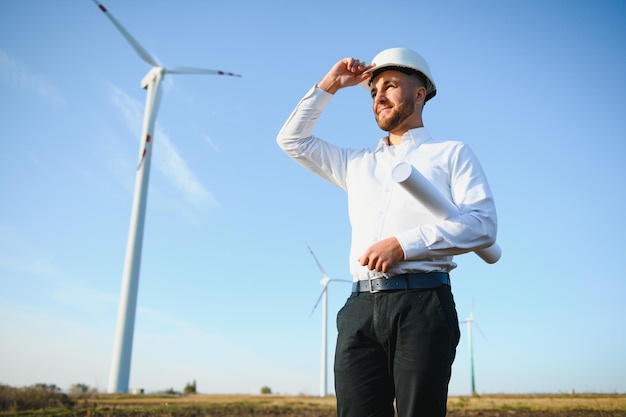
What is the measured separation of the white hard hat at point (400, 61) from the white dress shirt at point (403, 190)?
38cm

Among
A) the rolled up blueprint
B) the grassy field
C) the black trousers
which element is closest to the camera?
the rolled up blueprint

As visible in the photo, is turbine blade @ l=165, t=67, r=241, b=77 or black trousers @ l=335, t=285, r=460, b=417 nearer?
black trousers @ l=335, t=285, r=460, b=417

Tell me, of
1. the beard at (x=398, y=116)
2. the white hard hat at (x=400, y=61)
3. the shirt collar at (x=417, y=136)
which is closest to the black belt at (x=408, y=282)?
the shirt collar at (x=417, y=136)

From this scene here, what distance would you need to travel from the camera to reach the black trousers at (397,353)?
298cm

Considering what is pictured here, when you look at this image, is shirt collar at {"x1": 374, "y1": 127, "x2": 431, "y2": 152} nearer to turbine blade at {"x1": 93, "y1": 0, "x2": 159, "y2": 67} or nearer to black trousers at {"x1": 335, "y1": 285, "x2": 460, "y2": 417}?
black trousers at {"x1": 335, "y1": 285, "x2": 460, "y2": 417}

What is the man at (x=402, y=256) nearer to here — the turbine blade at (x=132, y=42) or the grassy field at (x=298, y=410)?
the grassy field at (x=298, y=410)

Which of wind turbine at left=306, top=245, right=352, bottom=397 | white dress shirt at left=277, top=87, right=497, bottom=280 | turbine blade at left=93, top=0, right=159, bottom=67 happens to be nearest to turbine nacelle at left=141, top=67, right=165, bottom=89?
turbine blade at left=93, top=0, right=159, bottom=67

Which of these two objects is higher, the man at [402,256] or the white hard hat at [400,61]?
the white hard hat at [400,61]

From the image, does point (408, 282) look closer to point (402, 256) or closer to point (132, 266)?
point (402, 256)

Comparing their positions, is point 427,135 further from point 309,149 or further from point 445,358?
point 445,358

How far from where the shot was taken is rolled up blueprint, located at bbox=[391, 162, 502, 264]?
2857 mm

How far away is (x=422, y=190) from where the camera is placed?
115 inches

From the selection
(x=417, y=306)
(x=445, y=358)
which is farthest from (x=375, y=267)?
(x=445, y=358)

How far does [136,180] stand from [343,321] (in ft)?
111
